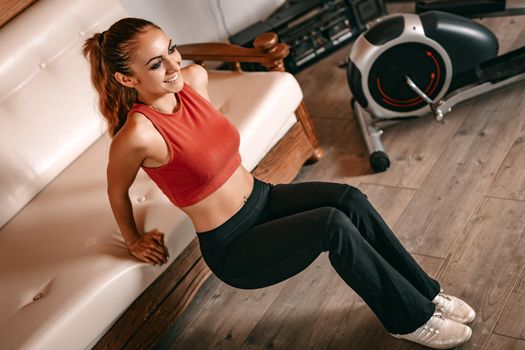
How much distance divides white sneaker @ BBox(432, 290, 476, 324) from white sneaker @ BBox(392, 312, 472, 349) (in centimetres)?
3

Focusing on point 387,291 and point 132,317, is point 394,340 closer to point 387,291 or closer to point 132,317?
point 387,291

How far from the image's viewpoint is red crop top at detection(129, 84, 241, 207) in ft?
6.09

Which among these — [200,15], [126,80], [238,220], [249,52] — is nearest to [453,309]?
[238,220]

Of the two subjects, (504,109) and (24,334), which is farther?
(504,109)

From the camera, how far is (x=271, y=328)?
227 cm

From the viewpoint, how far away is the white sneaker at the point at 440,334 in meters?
1.89

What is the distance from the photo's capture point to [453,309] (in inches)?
77.5

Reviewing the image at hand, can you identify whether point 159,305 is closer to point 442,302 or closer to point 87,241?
point 87,241

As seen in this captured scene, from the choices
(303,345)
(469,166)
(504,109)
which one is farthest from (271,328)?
(504,109)

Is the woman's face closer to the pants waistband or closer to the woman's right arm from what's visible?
the woman's right arm

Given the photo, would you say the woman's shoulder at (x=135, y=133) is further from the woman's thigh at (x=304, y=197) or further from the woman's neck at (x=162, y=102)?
the woman's thigh at (x=304, y=197)

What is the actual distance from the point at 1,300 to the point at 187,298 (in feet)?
2.00

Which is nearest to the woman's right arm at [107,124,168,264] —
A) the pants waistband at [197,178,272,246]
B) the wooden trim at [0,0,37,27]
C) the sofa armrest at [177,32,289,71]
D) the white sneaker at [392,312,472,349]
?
the pants waistband at [197,178,272,246]

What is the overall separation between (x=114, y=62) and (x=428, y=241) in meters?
1.23
